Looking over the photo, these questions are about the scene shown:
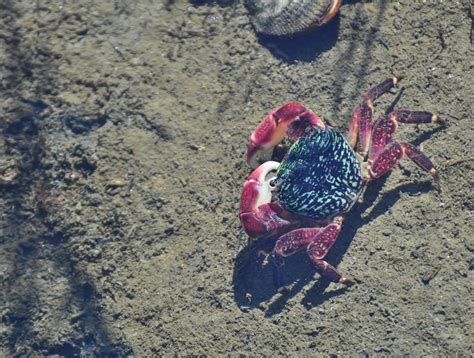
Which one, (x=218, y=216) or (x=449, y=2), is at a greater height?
(x=449, y=2)

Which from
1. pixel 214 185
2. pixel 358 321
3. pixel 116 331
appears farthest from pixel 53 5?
pixel 358 321

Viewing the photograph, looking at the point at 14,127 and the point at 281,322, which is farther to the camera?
the point at 14,127

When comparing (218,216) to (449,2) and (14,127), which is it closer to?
(14,127)

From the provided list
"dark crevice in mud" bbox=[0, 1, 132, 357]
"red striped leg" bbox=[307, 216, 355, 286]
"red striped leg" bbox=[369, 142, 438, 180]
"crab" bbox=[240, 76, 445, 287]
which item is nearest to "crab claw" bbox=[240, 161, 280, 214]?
"crab" bbox=[240, 76, 445, 287]

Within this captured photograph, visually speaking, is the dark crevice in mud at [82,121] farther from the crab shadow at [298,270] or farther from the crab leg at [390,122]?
the crab leg at [390,122]

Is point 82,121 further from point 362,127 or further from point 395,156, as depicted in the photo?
point 395,156

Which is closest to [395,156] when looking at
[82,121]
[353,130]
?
[353,130]

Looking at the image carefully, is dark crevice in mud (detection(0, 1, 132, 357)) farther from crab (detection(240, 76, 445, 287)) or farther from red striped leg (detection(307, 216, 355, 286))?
red striped leg (detection(307, 216, 355, 286))
